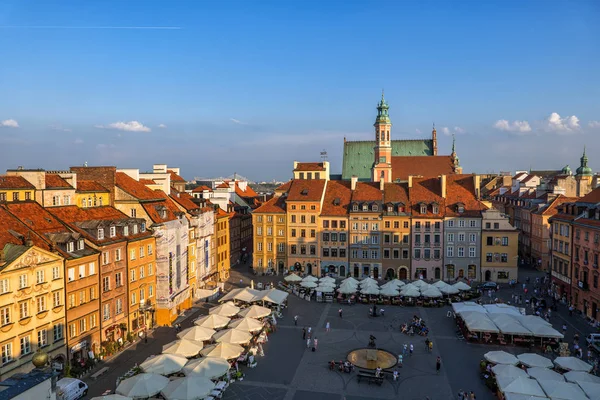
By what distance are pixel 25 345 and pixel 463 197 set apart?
6114cm

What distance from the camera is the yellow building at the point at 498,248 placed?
2662 inches

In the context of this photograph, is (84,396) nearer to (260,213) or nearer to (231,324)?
(231,324)

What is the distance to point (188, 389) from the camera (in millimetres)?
28891

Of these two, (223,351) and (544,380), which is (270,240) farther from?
(544,380)

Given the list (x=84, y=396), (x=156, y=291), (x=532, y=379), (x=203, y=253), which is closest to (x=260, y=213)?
(x=203, y=253)

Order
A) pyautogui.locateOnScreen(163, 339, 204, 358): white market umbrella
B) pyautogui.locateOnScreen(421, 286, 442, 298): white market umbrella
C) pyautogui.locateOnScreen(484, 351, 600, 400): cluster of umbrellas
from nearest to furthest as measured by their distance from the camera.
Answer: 1. pyautogui.locateOnScreen(484, 351, 600, 400): cluster of umbrellas
2. pyautogui.locateOnScreen(163, 339, 204, 358): white market umbrella
3. pyautogui.locateOnScreen(421, 286, 442, 298): white market umbrella

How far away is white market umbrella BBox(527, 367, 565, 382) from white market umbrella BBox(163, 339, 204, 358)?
81.2 ft

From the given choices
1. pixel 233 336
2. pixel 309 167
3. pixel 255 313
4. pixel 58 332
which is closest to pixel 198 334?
pixel 233 336

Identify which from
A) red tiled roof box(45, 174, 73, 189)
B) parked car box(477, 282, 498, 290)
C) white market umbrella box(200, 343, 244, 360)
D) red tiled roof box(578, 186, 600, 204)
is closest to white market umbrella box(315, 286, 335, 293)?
parked car box(477, 282, 498, 290)

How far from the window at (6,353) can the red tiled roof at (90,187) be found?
59.6ft

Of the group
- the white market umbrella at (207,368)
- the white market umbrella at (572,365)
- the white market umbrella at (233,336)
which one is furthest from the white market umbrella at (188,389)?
the white market umbrella at (572,365)

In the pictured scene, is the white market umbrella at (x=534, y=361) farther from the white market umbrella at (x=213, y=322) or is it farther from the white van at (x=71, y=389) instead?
the white van at (x=71, y=389)

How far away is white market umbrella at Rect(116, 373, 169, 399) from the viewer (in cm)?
2855

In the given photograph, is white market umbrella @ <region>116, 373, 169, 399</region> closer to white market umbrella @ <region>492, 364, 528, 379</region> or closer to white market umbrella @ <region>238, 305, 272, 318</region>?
white market umbrella @ <region>238, 305, 272, 318</region>
